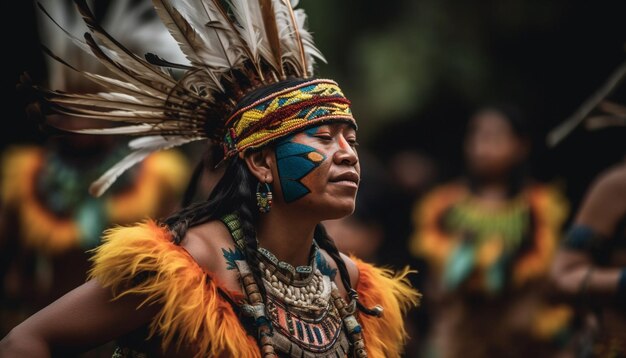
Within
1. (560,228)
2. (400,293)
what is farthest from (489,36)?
(400,293)

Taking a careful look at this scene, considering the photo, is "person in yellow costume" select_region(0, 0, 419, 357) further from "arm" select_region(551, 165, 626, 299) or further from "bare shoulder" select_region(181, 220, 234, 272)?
"arm" select_region(551, 165, 626, 299)

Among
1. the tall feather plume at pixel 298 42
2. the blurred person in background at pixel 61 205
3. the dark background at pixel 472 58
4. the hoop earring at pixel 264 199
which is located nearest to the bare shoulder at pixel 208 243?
the hoop earring at pixel 264 199

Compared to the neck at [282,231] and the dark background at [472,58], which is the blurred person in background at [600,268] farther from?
the dark background at [472,58]

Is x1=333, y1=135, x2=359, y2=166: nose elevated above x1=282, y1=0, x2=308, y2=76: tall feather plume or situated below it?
below

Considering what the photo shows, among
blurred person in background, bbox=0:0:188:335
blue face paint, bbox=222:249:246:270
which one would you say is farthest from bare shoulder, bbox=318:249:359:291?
blurred person in background, bbox=0:0:188:335

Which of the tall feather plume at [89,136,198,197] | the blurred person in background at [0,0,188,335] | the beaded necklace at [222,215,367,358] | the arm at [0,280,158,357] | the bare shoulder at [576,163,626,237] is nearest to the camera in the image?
the arm at [0,280,158,357]

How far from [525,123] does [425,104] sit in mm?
2257

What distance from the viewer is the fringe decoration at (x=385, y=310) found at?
405cm

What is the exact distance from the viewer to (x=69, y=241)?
664 centimetres

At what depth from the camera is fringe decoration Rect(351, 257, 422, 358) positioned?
13.3 ft

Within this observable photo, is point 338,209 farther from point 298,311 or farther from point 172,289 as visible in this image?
point 172,289

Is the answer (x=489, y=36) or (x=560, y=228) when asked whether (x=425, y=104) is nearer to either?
(x=489, y=36)

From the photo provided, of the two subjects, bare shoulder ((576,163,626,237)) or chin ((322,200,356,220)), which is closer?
chin ((322,200,356,220))

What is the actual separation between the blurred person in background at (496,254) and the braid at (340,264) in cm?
383
